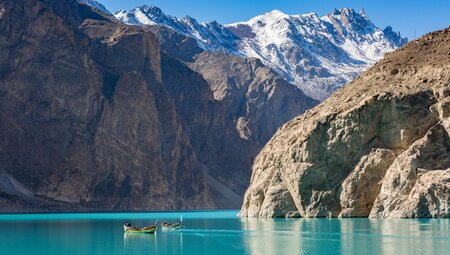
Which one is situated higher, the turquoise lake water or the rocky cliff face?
the rocky cliff face

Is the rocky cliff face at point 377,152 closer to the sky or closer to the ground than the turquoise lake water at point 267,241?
closer to the sky

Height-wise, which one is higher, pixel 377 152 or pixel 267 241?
pixel 377 152

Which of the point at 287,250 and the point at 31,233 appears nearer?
the point at 287,250

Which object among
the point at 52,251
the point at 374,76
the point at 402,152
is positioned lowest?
the point at 52,251

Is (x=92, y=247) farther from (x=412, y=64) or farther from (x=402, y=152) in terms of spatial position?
(x=412, y=64)

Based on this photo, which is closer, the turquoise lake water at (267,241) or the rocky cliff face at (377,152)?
the turquoise lake water at (267,241)

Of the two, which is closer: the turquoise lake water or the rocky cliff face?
the turquoise lake water

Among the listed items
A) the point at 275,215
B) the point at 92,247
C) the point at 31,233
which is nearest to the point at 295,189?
the point at 275,215

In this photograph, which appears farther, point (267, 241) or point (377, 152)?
point (377, 152)
